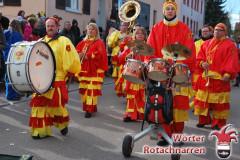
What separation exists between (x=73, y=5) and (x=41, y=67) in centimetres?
1083

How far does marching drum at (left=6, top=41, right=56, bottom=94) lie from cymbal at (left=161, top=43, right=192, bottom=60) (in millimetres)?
1823

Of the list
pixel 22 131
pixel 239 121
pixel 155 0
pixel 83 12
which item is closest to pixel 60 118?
pixel 22 131

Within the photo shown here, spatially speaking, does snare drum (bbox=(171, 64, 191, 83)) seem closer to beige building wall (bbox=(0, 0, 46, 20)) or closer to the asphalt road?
the asphalt road

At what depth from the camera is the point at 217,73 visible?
6.06 m

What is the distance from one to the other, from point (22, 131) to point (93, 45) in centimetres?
246

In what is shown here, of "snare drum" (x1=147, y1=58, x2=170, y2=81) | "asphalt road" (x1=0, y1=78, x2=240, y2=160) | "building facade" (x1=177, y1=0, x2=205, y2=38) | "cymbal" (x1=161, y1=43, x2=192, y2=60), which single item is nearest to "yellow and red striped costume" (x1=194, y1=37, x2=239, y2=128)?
"asphalt road" (x1=0, y1=78, x2=240, y2=160)

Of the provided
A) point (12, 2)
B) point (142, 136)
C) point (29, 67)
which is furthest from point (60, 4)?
point (142, 136)

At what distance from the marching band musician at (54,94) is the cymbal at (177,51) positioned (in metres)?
1.69

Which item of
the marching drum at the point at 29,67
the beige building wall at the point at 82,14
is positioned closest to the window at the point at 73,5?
the beige building wall at the point at 82,14

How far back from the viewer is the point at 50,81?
5.00 meters

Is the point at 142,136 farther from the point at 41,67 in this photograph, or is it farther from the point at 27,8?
the point at 27,8

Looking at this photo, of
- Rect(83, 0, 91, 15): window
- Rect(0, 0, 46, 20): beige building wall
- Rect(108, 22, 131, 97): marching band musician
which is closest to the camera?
Rect(108, 22, 131, 97): marching band musician

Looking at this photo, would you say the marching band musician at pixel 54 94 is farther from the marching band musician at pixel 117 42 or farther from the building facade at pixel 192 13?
the building facade at pixel 192 13

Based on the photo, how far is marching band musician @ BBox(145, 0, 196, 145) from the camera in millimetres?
4672
